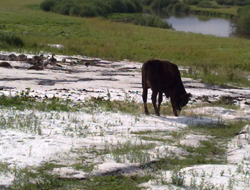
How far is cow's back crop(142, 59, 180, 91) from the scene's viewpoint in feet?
34.7

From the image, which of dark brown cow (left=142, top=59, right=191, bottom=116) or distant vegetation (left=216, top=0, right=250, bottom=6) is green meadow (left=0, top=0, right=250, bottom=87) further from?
distant vegetation (left=216, top=0, right=250, bottom=6)

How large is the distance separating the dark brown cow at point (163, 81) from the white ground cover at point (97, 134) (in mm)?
503

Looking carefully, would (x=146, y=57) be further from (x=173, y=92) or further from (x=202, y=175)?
(x=202, y=175)

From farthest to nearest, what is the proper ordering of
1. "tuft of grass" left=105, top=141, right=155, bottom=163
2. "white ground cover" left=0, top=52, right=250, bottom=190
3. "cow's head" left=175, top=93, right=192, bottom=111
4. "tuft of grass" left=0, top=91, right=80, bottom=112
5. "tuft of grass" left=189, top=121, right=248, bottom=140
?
"cow's head" left=175, top=93, right=192, bottom=111
"tuft of grass" left=0, top=91, right=80, bottom=112
"tuft of grass" left=189, top=121, right=248, bottom=140
"tuft of grass" left=105, top=141, right=155, bottom=163
"white ground cover" left=0, top=52, right=250, bottom=190

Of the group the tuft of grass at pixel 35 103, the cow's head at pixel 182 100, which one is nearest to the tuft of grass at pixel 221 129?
the cow's head at pixel 182 100

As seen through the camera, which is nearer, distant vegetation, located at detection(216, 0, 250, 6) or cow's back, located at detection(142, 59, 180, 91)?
cow's back, located at detection(142, 59, 180, 91)

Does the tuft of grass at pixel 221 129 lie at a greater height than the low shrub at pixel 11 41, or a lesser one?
lesser

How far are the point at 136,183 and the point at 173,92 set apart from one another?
5.55m

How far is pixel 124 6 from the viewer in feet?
246

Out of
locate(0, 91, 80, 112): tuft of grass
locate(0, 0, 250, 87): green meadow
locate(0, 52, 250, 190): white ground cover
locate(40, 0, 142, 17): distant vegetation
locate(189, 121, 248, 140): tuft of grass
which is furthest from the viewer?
locate(40, 0, 142, 17): distant vegetation

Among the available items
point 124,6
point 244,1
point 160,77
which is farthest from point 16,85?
point 244,1

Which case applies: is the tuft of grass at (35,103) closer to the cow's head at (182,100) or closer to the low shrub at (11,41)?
the cow's head at (182,100)

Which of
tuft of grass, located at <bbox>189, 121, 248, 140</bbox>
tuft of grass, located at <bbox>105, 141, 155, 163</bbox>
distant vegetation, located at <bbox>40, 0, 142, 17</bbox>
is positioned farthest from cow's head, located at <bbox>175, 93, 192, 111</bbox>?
distant vegetation, located at <bbox>40, 0, 142, 17</bbox>

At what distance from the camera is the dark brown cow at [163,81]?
34.8 feet
